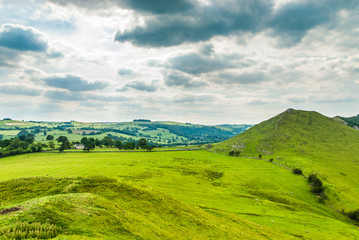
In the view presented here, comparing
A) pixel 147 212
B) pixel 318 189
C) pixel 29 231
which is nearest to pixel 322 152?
pixel 318 189

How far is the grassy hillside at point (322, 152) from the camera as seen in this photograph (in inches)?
3115

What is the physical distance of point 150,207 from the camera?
28797 mm

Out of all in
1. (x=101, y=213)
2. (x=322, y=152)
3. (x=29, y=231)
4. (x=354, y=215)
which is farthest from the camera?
(x=322, y=152)

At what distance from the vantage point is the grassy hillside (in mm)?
79125

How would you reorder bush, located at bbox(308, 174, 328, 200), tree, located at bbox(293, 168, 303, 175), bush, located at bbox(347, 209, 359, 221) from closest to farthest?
bush, located at bbox(347, 209, 359, 221)
bush, located at bbox(308, 174, 328, 200)
tree, located at bbox(293, 168, 303, 175)

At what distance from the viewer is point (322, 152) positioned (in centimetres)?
14000

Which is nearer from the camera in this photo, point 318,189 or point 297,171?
point 318,189

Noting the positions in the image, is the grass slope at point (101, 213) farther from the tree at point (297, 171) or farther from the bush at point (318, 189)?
the tree at point (297, 171)

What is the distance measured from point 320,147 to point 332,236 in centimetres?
13580

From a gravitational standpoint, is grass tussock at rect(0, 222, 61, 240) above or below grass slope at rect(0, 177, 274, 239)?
above

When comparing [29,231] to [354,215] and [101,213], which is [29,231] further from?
[354,215]

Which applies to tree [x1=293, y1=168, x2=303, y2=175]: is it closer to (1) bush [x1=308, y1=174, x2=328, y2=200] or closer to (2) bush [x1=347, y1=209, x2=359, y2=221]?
(1) bush [x1=308, y1=174, x2=328, y2=200]

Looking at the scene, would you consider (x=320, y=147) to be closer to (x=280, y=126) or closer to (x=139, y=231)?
(x=280, y=126)

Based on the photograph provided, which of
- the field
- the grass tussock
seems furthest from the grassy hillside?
the grass tussock
